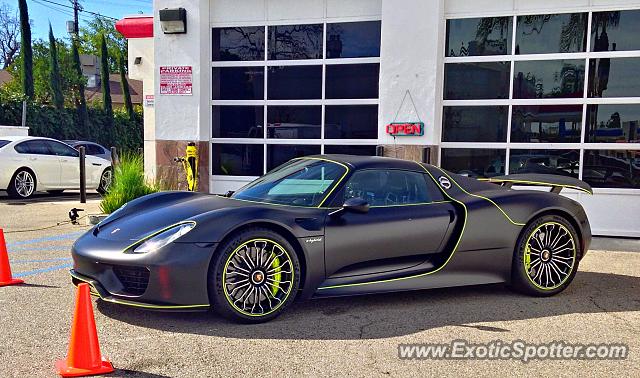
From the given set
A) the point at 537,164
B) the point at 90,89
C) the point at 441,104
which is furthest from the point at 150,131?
the point at 90,89

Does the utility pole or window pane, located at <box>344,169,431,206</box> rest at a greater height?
the utility pole

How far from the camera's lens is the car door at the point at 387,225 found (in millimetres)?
4441

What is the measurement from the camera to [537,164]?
880 centimetres

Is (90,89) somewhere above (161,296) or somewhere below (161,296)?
above

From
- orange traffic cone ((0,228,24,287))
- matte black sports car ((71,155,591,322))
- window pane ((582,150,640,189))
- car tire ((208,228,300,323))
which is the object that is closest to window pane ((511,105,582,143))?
window pane ((582,150,640,189))

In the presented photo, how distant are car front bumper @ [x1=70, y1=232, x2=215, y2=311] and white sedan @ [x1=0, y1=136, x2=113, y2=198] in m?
7.71

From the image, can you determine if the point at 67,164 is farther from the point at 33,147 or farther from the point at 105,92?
the point at 105,92

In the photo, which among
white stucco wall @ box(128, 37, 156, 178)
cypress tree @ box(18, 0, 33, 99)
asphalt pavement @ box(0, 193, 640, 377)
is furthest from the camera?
cypress tree @ box(18, 0, 33, 99)

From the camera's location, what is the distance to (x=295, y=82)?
10.0 meters

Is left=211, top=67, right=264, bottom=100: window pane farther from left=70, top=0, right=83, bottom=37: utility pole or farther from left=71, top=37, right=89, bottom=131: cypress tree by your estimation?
left=70, top=0, right=83, bottom=37: utility pole

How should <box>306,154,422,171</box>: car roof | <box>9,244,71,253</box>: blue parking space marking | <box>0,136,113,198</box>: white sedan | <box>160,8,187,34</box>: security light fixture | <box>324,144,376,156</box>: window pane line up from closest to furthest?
<box>306,154,422,171</box>: car roof, <box>9,244,71,253</box>: blue parking space marking, <box>324,144,376,156</box>: window pane, <box>160,8,187,34</box>: security light fixture, <box>0,136,113,198</box>: white sedan

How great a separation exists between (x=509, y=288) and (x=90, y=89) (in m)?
52.0

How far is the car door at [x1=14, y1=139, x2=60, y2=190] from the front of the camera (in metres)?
12.0

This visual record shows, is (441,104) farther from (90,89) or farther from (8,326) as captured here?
(90,89)
